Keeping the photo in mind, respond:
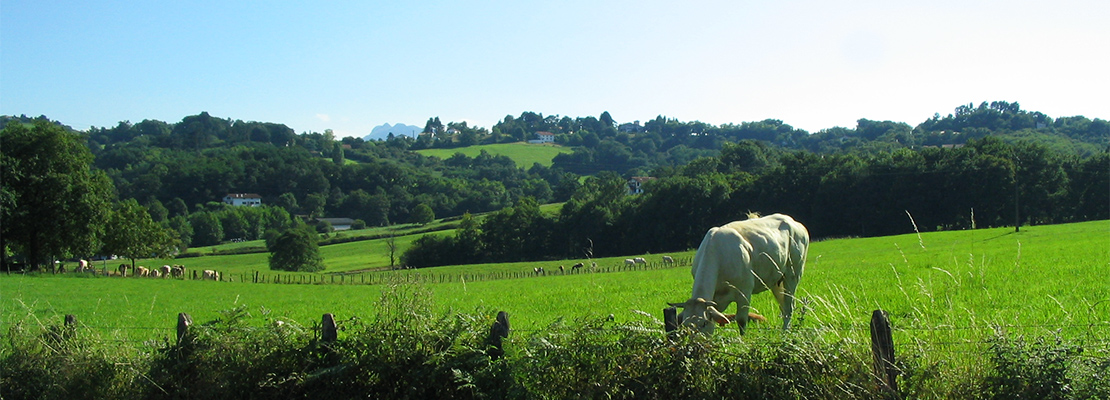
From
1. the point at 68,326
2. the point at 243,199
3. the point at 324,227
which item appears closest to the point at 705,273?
the point at 68,326

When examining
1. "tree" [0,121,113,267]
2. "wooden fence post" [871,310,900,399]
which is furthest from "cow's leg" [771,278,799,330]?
"tree" [0,121,113,267]

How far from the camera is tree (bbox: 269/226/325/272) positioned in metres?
79.1

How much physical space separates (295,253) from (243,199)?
7893 cm

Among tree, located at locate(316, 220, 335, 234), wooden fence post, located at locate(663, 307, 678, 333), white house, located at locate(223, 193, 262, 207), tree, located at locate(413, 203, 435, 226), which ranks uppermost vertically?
wooden fence post, located at locate(663, 307, 678, 333)

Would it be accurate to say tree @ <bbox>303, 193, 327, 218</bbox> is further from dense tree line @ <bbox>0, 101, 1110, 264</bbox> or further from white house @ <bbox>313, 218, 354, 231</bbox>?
white house @ <bbox>313, 218, 354, 231</bbox>

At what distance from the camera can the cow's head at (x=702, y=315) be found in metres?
8.12

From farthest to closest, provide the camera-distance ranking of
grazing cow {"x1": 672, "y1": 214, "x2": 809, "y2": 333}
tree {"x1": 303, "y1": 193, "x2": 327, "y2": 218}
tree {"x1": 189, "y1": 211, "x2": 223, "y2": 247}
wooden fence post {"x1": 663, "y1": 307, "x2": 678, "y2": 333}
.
→ tree {"x1": 303, "y1": 193, "x2": 327, "y2": 218}, tree {"x1": 189, "y1": 211, "x2": 223, "y2": 247}, grazing cow {"x1": 672, "y1": 214, "x2": 809, "y2": 333}, wooden fence post {"x1": 663, "y1": 307, "x2": 678, "y2": 333}

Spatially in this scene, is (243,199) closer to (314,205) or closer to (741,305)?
(314,205)

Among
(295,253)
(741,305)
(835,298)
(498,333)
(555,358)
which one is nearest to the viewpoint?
(555,358)

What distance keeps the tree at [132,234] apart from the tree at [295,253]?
19.8 meters

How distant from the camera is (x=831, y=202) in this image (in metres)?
80.7

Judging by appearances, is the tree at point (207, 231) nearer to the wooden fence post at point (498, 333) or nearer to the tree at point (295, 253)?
the tree at point (295, 253)

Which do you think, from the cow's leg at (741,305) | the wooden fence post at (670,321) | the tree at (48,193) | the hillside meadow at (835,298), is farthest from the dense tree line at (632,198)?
the wooden fence post at (670,321)

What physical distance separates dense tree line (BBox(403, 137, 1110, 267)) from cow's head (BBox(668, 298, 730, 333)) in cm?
6993
